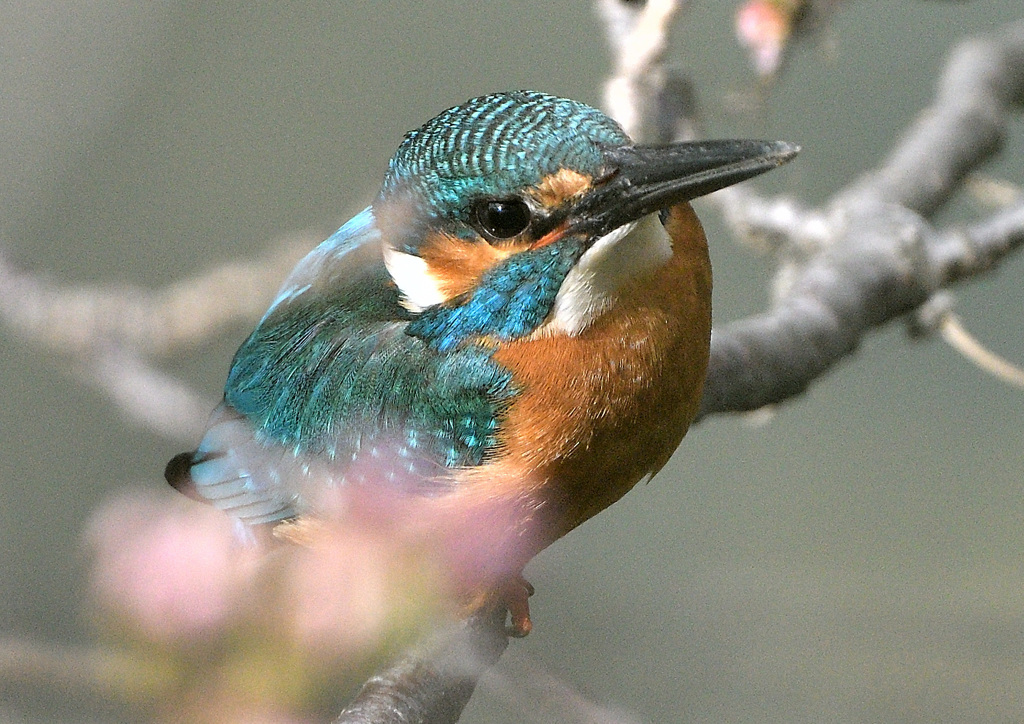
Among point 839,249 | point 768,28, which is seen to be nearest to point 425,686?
point 839,249

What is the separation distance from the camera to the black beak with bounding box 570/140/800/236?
62cm

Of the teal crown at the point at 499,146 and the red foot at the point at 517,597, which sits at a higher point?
the teal crown at the point at 499,146

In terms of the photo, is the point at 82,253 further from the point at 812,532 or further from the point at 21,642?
the point at 812,532

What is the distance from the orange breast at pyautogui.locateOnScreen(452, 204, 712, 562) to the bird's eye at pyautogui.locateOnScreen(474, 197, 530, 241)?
0.08 meters

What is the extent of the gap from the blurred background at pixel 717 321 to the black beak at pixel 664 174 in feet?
0.89

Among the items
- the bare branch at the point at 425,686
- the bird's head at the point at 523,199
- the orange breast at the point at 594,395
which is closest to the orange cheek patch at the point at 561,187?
the bird's head at the point at 523,199

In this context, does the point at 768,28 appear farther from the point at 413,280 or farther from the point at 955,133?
the point at 413,280

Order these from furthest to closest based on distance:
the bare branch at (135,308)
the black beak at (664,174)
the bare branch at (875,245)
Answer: the bare branch at (135,308) < the bare branch at (875,245) < the black beak at (664,174)

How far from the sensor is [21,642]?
0.48m

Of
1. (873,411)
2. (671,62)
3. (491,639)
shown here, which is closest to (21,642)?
(491,639)

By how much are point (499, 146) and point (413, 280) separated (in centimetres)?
12

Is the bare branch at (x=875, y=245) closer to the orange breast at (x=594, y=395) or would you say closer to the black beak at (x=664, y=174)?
the orange breast at (x=594, y=395)

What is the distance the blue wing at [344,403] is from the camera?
0.75 metres

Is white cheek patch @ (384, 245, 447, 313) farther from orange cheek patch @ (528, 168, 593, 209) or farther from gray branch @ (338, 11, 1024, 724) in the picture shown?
gray branch @ (338, 11, 1024, 724)
